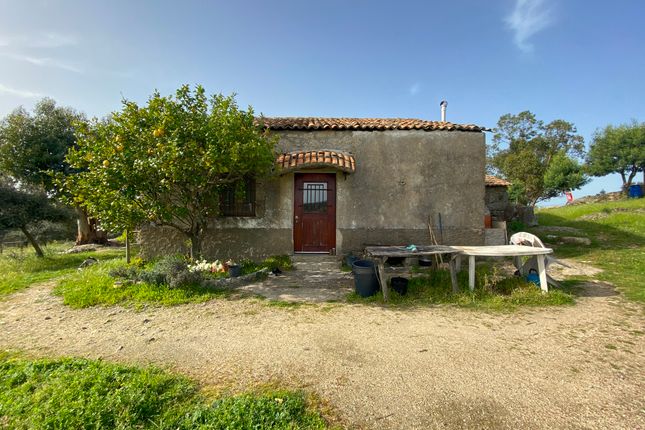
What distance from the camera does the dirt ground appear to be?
8.52 feet

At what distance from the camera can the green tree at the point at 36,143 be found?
13016 mm

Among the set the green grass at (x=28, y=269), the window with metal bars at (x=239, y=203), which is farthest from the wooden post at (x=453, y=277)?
the green grass at (x=28, y=269)

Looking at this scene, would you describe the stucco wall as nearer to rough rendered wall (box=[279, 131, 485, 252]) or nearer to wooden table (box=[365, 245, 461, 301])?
rough rendered wall (box=[279, 131, 485, 252])

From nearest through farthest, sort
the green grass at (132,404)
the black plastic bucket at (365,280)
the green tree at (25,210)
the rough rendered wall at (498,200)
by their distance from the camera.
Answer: the green grass at (132,404), the black plastic bucket at (365,280), the green tree at (25,210), the rough rendered wall at (498,200)

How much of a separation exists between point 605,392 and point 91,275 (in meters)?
9.85

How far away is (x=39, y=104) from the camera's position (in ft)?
45.9

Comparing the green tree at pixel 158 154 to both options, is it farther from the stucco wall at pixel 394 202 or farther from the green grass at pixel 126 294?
the stucco wall at pixel 394 202

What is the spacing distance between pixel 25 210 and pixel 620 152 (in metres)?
40.7

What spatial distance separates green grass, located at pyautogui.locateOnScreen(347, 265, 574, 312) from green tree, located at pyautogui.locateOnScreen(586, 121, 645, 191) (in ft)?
94.7

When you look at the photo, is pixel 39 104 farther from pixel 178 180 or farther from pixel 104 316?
pixel 104 316

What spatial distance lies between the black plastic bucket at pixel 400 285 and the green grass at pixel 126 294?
11.8ft

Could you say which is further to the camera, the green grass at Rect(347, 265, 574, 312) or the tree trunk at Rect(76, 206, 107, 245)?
the tree trunk at Rect(76, 206, 107, 245)

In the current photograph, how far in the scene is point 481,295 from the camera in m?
5.73

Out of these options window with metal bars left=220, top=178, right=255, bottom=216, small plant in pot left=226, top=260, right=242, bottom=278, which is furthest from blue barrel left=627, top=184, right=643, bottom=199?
small plant in pot left=226, top=260, right=242, bottom=278
